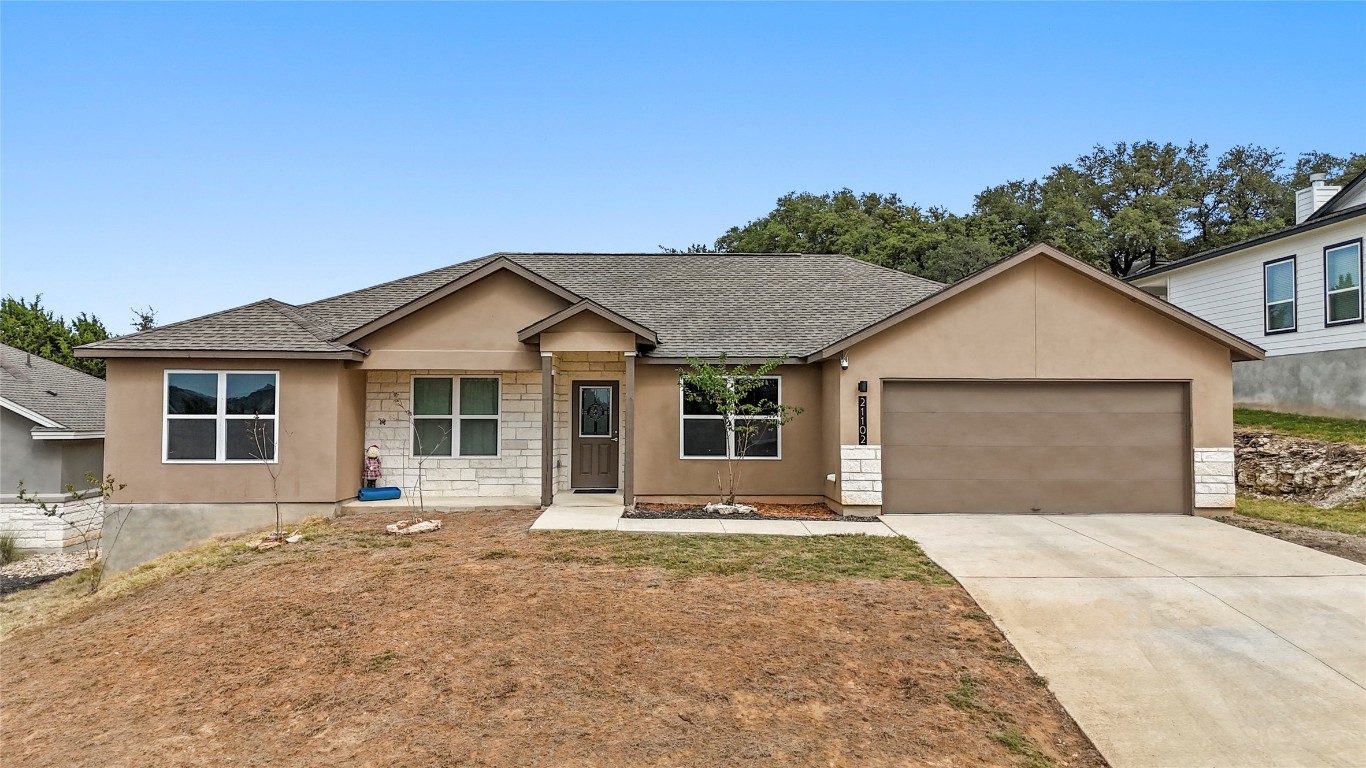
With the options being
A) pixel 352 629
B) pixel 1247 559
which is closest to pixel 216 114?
pixel 352 629

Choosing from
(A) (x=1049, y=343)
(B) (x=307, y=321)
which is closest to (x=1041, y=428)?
(A) (x=1049, y=343)

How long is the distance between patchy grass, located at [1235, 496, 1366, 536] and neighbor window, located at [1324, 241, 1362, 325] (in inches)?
186

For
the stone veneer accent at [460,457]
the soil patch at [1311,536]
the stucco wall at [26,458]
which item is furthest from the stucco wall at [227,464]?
the soil patch at [1311,536]

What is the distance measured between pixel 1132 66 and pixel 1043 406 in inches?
428

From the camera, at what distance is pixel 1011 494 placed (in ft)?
37.1

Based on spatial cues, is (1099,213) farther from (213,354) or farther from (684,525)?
Answer: (213,354)

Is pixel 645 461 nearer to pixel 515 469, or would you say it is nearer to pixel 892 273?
pixel 515 469

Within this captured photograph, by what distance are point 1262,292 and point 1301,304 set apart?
1.17 metres

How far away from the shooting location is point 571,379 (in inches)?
532

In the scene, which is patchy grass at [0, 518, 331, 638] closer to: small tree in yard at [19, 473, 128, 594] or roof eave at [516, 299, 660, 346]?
small tree in yard at [19, 473, 128, 594]

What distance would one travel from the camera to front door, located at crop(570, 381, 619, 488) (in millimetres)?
13570

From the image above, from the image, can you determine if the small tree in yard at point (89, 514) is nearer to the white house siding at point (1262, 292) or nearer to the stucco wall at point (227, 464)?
the stucco wall at point (227, 464)

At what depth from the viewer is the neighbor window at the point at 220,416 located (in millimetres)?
11625

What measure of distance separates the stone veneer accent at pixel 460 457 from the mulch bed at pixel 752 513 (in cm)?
254
